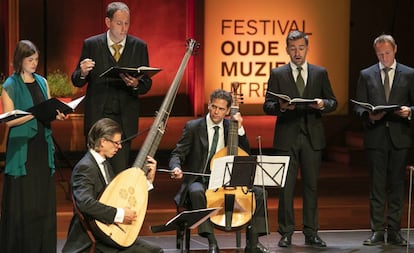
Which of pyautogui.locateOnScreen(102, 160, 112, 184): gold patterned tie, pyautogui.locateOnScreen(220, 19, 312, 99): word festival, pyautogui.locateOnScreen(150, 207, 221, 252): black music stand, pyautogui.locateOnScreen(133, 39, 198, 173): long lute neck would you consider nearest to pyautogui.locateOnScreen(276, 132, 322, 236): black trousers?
pyautogui.locateOnScreen(150, 207, 221, 252): black music stand

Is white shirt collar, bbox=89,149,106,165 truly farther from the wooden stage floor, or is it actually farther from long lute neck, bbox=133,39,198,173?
the wooden stage floor

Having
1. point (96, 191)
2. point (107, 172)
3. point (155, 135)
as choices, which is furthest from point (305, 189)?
point (96, 191)

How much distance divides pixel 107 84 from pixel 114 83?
0.05 meters

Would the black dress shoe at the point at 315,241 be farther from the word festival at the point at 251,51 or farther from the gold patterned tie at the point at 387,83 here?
the word festival at the point at 251,51

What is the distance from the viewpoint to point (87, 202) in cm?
567

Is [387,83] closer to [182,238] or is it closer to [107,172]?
[182,238]

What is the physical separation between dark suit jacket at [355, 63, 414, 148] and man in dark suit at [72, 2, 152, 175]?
1937mm

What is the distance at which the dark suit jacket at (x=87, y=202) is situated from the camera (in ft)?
18.6

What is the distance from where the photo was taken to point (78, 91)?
11516mm

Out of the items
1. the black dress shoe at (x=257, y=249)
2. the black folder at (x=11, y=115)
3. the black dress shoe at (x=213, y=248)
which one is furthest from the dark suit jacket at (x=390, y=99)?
the black folder at (x=11, y=115)

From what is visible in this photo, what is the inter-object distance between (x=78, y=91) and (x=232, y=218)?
5.01 meters

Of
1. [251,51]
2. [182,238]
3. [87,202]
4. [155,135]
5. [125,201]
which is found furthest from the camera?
[251,51]

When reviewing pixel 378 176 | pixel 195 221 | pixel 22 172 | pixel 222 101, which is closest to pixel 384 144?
pixel 378 176

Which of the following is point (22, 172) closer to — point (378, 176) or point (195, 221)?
point (195, 221)
